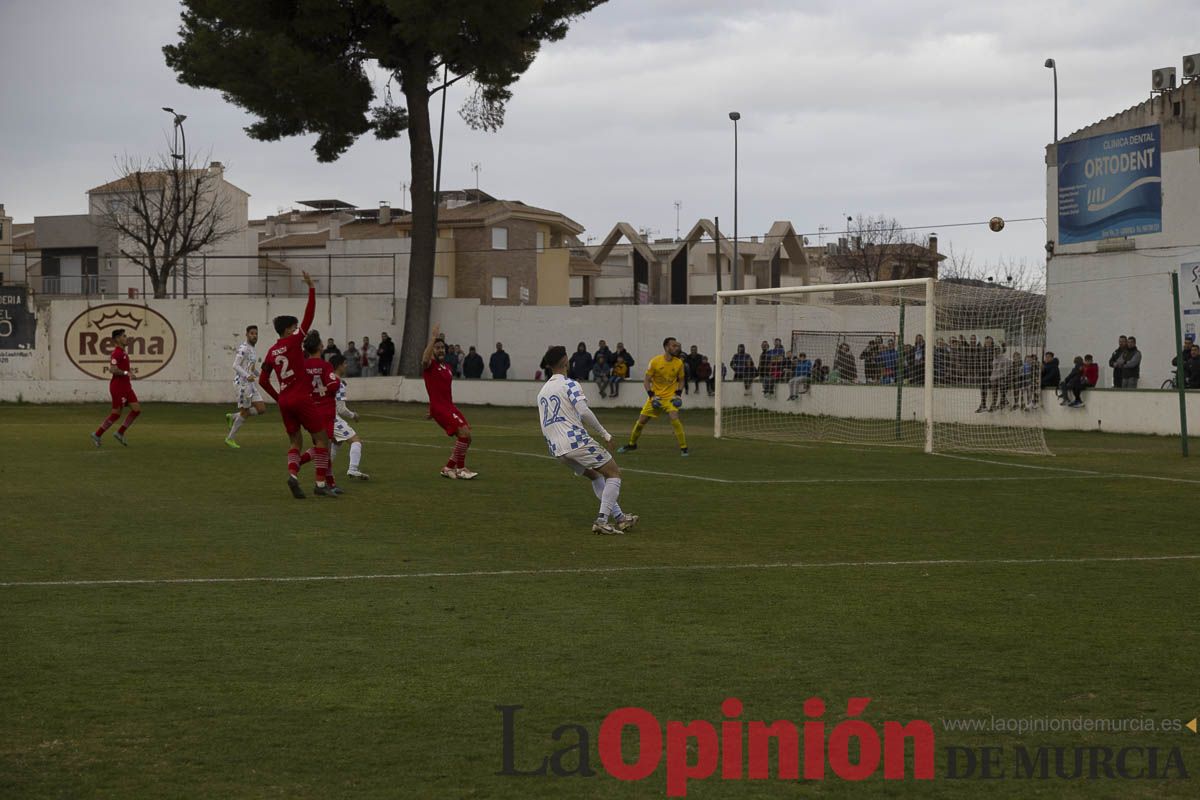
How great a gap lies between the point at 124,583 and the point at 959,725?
617 cm

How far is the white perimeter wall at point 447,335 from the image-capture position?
120 feet

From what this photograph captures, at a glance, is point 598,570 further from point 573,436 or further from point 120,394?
point 120,394

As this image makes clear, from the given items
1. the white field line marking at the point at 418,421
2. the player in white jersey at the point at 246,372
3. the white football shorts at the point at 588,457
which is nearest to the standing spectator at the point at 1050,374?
the white field line marking at the point at 418,421

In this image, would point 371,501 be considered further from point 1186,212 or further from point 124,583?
point 1186,212

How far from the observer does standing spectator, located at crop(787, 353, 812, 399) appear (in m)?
31.7

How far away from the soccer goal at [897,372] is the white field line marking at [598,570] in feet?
38.5

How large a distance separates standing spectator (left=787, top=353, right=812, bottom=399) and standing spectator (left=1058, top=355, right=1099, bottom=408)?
5802 mm

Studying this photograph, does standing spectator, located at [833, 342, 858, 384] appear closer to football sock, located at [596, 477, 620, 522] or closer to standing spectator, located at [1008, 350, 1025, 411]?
standing spectator, located at [1008, 350, 1025, 411]

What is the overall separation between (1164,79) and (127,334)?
30.4 meters

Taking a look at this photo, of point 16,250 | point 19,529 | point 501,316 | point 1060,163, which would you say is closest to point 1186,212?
point 1060,163

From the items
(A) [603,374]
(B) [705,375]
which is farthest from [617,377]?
(B) [705,375]

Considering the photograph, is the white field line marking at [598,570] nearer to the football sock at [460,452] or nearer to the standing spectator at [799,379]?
the football sock at [460,452]

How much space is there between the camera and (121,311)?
133 ft

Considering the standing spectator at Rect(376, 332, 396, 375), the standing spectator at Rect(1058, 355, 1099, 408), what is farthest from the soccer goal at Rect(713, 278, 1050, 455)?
the standing spectator at Rect(376, 332, 396, 375)
